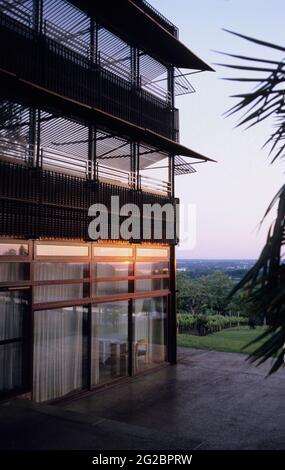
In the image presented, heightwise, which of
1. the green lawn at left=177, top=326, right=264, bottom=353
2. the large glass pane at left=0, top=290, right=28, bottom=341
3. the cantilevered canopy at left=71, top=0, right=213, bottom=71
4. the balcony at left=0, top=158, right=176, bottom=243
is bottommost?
the green lawn at left=177, top=326, right=264, bottom=353

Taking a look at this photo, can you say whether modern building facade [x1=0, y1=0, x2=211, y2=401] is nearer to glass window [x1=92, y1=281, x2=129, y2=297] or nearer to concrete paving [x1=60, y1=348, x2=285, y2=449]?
glass window [x1=92, y1=281, x2=129, y2=297]

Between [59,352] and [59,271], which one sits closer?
[59,352]

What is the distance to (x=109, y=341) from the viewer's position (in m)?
10.9

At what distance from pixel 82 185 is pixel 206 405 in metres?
5.47

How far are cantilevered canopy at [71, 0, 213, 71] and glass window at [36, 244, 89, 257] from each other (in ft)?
18.9

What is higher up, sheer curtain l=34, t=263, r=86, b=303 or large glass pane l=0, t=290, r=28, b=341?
sheer curtain l=34, t=263, r=86, b=303

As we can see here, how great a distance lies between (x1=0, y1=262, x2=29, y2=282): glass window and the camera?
8.28 metres

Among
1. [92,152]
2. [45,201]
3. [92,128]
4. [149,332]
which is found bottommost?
[149,332]

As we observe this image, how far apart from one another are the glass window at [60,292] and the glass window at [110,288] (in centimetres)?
35

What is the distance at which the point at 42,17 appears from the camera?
382 inches


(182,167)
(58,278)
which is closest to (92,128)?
(58,278)

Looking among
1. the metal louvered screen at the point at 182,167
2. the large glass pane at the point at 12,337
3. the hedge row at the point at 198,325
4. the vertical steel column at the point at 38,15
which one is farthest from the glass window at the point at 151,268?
the hedge row at the point at 198,325

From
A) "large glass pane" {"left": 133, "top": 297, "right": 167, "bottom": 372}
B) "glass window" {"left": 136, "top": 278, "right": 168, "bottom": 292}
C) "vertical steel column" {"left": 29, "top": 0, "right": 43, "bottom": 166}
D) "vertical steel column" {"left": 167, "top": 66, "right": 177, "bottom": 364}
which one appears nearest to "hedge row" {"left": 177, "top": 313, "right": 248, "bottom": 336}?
"vertical steel column" {"left": 167, "top": 66, "right": 177, "bottom": 364}

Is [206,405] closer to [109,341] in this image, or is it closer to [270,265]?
[109,341]
